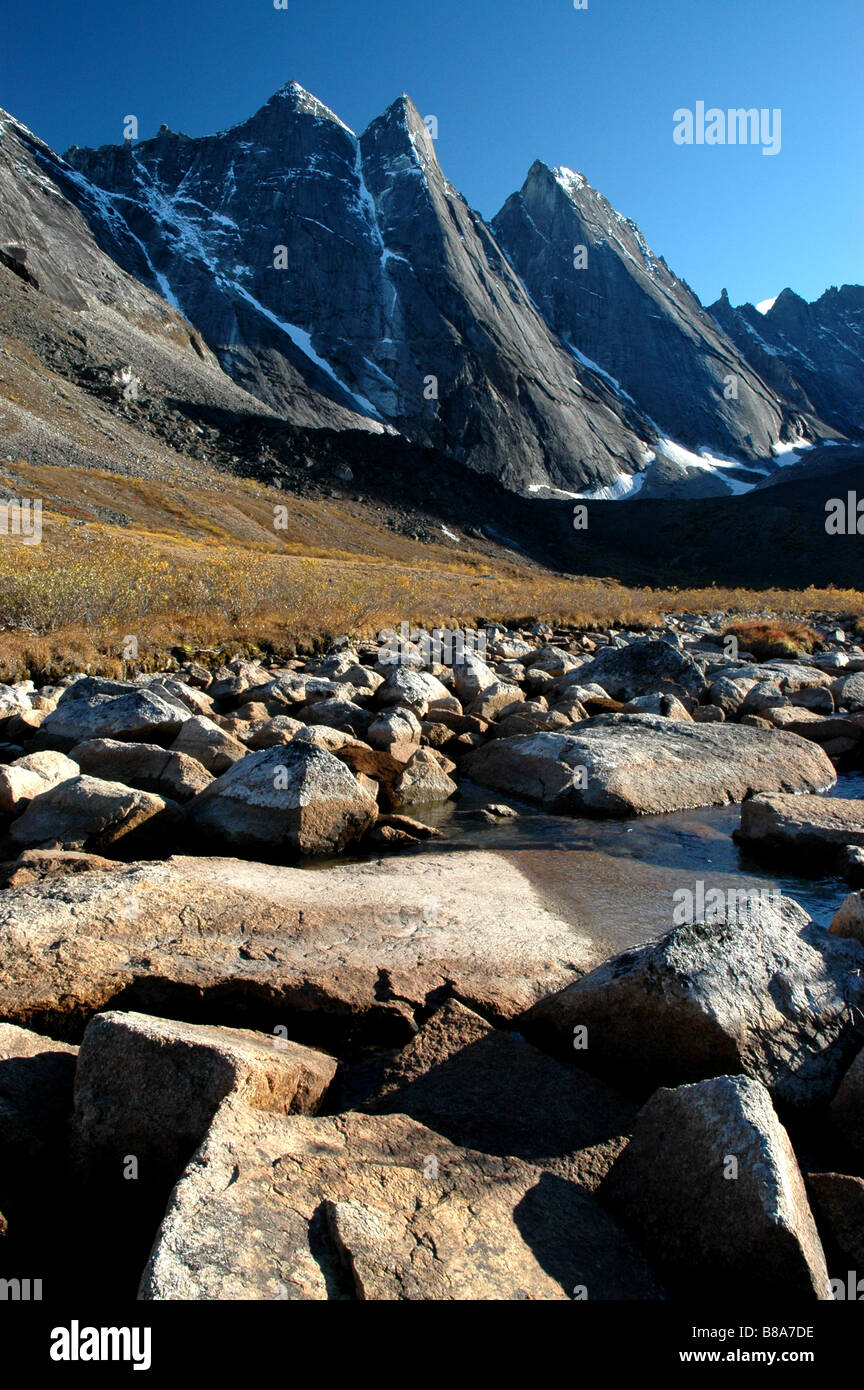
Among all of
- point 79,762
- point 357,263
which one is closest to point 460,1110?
point 79,762

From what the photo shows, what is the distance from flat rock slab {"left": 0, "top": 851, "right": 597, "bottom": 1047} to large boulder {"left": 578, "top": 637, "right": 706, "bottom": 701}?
9.30m

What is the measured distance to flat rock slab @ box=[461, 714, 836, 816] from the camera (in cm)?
953

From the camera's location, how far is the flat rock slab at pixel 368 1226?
2.60 metres

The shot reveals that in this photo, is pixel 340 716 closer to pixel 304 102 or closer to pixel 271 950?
pixel 271 950

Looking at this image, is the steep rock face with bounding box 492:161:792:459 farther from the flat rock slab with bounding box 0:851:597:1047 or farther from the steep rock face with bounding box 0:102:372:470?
the flat rock slab with bounding box 0:851:597:1047

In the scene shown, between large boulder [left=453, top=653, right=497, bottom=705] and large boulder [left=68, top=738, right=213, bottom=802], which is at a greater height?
large boulder [left=453, top=653, right=497, bottom=705]

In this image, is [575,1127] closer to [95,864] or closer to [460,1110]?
[460,1110]

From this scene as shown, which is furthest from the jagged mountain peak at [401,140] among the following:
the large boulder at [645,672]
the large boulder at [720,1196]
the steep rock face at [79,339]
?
the large boulder at [720,1196]

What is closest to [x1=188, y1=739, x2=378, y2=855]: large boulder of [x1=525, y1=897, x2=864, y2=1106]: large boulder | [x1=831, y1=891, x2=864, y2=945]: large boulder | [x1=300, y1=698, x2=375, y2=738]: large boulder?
[x1=300, y1=698, x2=375, y2=738]: large boulder

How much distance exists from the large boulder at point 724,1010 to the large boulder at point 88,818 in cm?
453

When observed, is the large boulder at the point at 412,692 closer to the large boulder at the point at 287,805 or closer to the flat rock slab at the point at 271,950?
the large boulder at the point at 287,805

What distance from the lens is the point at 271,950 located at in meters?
5.18

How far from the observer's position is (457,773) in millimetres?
11094

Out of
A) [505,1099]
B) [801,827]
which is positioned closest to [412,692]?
[801,827]
